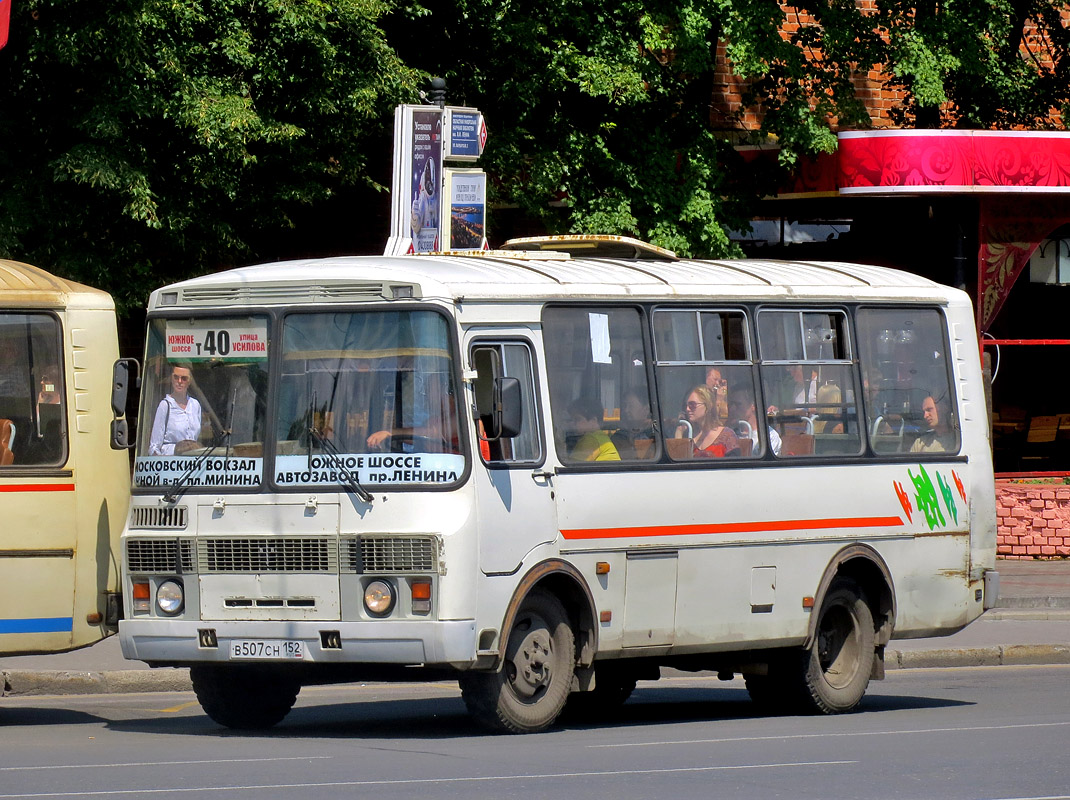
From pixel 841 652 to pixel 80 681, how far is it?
17.6 ft

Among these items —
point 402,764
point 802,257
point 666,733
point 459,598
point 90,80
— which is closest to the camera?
point 402,764

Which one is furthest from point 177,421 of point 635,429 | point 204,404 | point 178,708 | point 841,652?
point 841,652

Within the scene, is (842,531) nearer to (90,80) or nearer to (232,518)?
(232,518)

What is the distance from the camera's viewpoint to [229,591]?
10711 millimetres

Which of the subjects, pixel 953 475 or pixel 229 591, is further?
pixel 953 475

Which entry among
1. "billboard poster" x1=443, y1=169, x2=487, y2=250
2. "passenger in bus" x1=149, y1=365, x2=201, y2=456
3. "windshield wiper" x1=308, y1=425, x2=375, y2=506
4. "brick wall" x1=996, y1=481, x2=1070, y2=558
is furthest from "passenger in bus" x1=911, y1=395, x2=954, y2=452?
"brick wall" x1=996, y1=481, x2=1070, y2=558

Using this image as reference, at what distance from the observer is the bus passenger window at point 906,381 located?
42.9ft

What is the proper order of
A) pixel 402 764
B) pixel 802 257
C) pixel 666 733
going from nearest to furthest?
pixel 402 764
pixel 666 733
pixel 802 257

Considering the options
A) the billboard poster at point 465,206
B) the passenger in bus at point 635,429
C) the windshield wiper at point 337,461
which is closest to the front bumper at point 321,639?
the windshield wiper at point 337,461

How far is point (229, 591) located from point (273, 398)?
1.08 metres

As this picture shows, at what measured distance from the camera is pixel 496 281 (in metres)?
11.0

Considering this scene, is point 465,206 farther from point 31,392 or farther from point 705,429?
point 31,392

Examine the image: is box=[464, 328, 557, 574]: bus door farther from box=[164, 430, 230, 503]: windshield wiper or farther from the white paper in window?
box=[164, 430, 230, 503]: windshield wiper

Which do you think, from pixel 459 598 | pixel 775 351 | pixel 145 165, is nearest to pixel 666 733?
pixel 459 598
